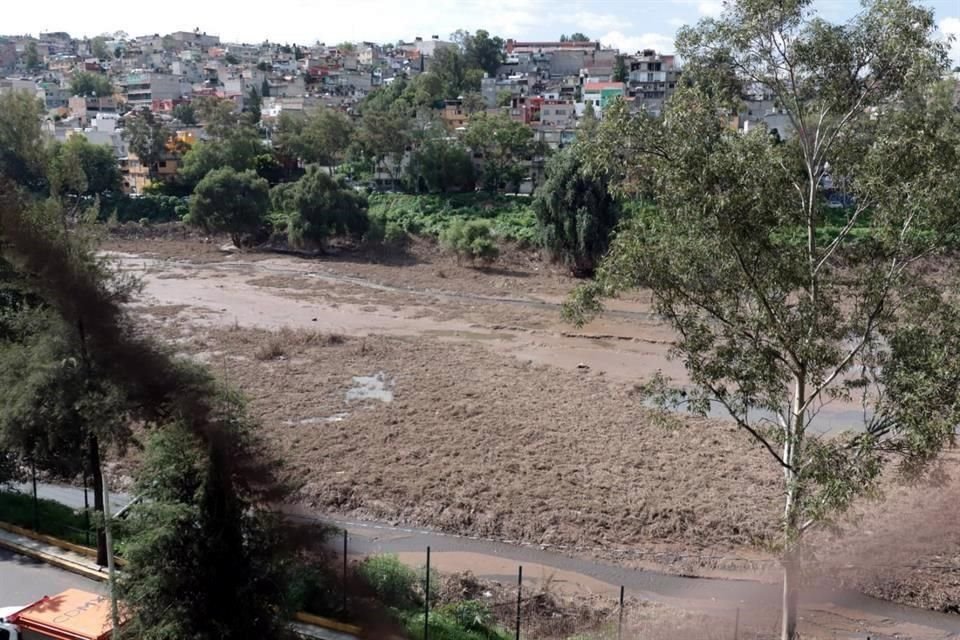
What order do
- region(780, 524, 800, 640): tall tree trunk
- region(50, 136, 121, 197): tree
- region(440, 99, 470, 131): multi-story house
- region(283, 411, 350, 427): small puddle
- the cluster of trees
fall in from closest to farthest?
1. the cluster of trees
2. region(780, 524, 800, 640): tall tree trunk
3. region(283, 411, 350, 427): small puddle
4. region(50, 136, 121, 197): tree
5. region(440, 99, 470, 131): multi-story house

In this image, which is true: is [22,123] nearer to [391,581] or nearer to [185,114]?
[391,581]

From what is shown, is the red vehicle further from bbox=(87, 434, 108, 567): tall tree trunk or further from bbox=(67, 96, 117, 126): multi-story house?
bbox=(67, 96, 117, 126): multi-story house

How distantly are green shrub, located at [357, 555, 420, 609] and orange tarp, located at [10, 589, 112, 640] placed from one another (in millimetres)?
1779

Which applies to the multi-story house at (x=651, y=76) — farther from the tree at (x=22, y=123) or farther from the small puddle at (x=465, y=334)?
the tree at (x=22, y=123)

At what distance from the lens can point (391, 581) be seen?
6.60 metres

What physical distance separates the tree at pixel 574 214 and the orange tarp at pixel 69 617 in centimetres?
1810

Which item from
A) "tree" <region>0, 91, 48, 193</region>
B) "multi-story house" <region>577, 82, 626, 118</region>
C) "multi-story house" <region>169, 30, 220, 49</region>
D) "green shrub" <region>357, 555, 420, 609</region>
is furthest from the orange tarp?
"multi-story house" <region>169, 30, 220, 49</region>

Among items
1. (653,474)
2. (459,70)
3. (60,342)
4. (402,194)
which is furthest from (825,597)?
(459,70)

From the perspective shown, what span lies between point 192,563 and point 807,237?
13.5 feet

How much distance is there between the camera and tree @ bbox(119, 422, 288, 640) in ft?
14.7

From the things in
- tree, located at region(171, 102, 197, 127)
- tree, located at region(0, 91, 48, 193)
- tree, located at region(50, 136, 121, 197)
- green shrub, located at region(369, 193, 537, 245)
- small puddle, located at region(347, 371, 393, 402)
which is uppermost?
tree, located at region(171, 102, 197, 127)

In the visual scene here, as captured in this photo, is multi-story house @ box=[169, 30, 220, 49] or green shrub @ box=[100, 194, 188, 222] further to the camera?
multi-story house @ box=[169, 30, 220, 49]

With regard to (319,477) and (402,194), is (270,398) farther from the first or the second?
(402,194)

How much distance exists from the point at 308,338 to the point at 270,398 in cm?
387
